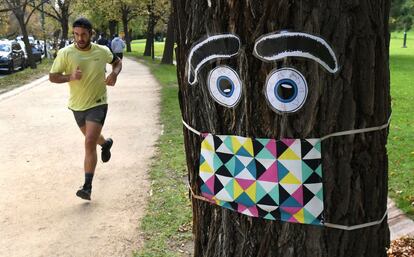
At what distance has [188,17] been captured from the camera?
233 cm

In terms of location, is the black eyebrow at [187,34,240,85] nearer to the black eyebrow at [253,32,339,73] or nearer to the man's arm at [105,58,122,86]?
the black eyebrow at [253,32,339,73]

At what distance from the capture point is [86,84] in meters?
5.80

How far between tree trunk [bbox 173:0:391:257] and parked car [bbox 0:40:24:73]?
2499cm

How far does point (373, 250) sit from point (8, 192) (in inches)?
197

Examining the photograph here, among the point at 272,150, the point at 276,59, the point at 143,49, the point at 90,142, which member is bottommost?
the point at 143,49

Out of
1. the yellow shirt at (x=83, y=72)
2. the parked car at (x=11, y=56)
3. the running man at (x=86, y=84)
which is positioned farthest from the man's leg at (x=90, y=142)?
the parked car at (x=11, y=56)

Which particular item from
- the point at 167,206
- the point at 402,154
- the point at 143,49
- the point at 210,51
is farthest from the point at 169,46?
the point at 143,49

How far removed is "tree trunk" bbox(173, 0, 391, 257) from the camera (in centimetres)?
207

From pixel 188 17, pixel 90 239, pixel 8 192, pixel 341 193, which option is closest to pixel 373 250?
pixel 341 193

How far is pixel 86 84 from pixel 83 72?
0.14 meters

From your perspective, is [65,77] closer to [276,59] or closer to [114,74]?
[114,74]

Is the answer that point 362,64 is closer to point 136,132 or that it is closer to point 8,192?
point 8,192

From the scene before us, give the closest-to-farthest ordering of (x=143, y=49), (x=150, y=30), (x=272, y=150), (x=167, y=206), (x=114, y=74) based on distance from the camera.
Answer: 1. (x=272, y=150)
2. (x=167, y=206)
3. (x=114, y=74)
4. (x=150, y=30)
5. (x=143, y=49)

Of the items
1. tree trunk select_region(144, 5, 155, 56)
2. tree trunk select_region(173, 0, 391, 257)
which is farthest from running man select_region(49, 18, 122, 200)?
tree trunk select_region(144, 5, 155, 56)
